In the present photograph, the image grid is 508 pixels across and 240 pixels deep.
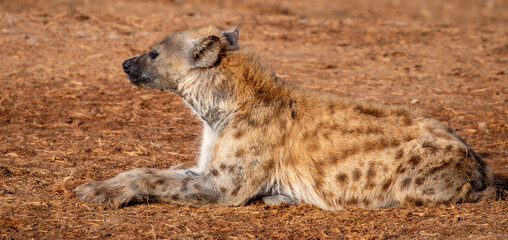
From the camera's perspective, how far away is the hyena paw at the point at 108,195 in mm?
4145

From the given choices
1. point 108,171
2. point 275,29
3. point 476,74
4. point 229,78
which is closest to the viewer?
point 229,78

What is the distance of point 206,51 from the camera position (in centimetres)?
445

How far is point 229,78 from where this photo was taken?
4422mm

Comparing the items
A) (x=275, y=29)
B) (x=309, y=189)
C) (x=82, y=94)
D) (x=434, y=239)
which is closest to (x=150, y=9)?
(x=275, y=29)

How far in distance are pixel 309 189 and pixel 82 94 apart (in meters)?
3.72

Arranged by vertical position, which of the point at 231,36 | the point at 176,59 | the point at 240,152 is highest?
the point at 231,36

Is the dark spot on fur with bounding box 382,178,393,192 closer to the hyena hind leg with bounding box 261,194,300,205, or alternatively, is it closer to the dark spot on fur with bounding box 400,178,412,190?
the dark spot on fur with bounding box 400,178,412,190

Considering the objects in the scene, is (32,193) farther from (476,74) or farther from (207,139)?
(476,74)

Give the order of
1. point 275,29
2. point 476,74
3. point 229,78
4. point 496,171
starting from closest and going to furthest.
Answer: point 229,78
point 496,171
point 476,74
point 275,29

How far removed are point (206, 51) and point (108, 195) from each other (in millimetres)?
1139

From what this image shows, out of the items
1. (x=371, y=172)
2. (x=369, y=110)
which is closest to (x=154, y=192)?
(x=371, y=172)

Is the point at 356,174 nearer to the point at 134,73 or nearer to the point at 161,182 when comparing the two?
the point at 161,182

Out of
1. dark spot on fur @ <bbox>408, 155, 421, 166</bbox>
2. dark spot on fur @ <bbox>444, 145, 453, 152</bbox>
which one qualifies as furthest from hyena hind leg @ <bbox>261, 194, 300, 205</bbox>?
dark spot on fur @ <bbox>444, 145, 453, 152</bbox>

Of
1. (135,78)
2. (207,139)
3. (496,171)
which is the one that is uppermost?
(135,78)
